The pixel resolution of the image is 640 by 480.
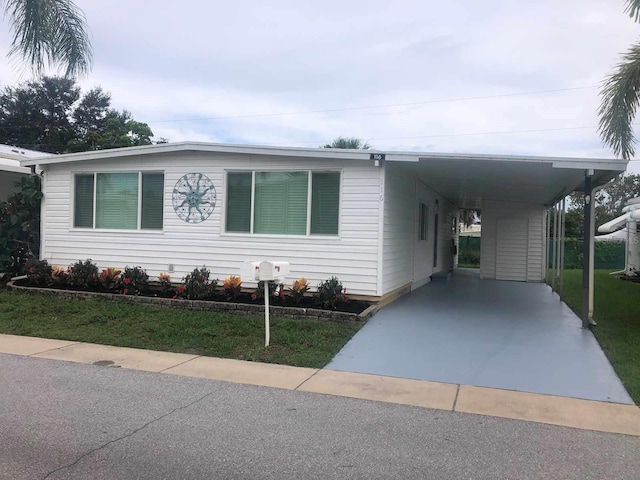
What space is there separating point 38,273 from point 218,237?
172 inches

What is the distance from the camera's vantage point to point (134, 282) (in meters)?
11.0

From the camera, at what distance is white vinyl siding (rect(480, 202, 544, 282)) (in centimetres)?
1720

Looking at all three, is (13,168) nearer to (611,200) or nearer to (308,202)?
(308,202)

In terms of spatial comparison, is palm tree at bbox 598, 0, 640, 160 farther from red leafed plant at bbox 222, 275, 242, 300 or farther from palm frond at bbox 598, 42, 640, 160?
red leafed plant at bbox 222, 275, 242, 300

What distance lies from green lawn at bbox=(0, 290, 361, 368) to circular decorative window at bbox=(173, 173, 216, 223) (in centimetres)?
222

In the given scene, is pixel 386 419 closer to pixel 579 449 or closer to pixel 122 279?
pixel 579 449

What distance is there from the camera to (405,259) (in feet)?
40.6

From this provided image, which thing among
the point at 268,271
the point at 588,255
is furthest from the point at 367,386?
the point at 588,255

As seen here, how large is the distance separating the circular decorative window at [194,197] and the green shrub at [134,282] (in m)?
1.49

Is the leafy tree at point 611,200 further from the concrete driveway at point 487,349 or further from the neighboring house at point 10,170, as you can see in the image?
the neighboring house at point 10,170

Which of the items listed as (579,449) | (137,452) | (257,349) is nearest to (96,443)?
(137,452)

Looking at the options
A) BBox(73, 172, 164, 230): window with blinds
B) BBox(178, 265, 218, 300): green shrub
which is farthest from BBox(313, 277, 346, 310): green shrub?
BBox(73, 172, 164, 230): window with blinds

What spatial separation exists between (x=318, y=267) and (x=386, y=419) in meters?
5.50

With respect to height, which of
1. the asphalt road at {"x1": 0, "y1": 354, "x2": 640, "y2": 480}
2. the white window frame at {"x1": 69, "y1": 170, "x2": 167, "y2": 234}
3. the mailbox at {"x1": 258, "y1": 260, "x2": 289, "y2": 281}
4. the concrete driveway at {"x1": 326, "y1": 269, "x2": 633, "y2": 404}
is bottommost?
the asphalt road at {"x1": 0, "y1": 354, "x2": 640, "y2": 480}
